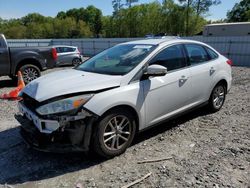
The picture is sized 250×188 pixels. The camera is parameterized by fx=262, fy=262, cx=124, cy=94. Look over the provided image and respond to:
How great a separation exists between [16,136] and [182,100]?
9.56 ft

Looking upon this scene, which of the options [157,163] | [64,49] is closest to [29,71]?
[157,163]

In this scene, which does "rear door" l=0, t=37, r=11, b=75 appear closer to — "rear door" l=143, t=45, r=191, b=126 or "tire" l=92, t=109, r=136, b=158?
"rear door" l=143, t=45, r=191, b=126

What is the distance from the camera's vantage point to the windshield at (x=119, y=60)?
12.9ft

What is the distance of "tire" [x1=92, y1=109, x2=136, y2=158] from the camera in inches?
132

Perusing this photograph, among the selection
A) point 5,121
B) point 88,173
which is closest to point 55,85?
point 88,173

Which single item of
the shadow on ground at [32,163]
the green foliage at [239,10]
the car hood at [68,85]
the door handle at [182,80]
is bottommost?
the shadow on ground at [32,163]

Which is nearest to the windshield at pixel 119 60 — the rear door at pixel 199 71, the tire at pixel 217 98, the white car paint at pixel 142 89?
the white car paint at pixel 142 89

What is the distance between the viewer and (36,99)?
11.0ft

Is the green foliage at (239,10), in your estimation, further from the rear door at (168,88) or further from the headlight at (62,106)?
the headlight at (62,106)

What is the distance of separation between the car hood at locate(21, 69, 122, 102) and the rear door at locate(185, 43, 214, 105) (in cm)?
166

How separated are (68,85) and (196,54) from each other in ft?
8.55

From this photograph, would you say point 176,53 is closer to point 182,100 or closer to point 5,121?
point 182,100

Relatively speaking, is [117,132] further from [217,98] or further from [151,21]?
[151,21]

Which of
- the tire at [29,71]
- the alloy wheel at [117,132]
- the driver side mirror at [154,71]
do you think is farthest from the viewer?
the tire at [29,71]
